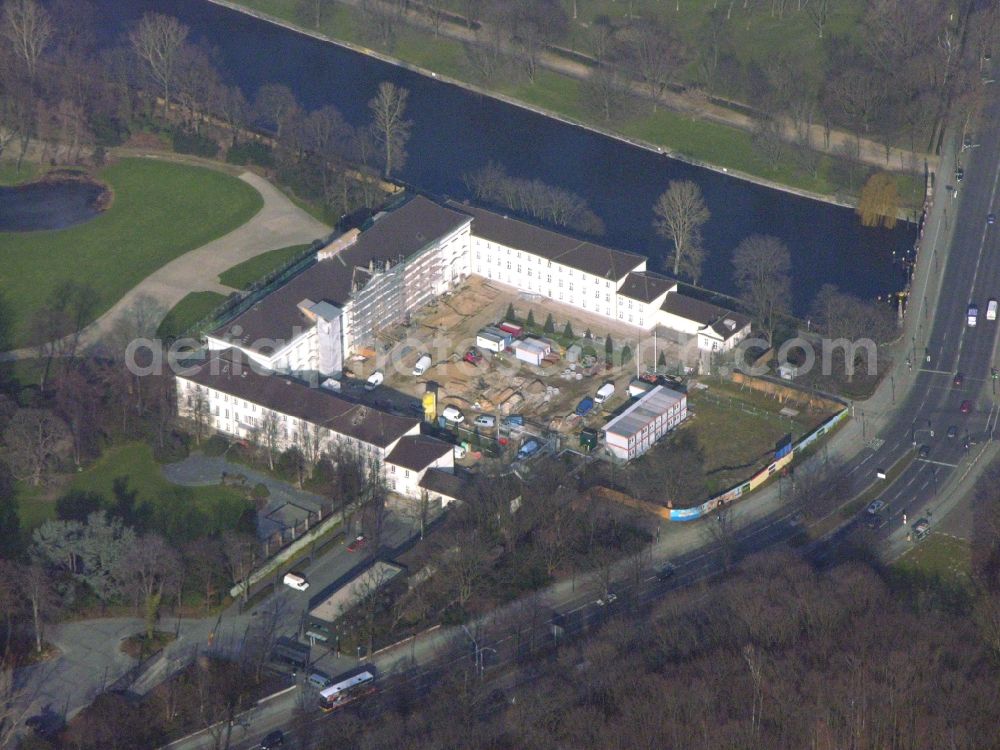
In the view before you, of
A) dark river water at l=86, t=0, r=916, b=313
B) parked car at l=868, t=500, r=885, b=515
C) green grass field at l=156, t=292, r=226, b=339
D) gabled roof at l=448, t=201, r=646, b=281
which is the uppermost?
gabled roof at l=448, t=201, r=646, b=281

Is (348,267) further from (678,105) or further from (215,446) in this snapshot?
(678,105)

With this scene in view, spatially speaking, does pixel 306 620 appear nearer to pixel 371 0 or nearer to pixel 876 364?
pixel 876 364

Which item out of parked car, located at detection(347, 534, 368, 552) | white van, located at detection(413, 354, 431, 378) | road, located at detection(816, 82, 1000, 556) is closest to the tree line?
white van, located at detection(413, 354, 431, 378)

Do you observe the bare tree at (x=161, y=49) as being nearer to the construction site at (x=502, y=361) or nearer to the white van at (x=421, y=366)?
the construction site at (x=502, y=361)

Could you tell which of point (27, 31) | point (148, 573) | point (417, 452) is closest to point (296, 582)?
point (148, 573)

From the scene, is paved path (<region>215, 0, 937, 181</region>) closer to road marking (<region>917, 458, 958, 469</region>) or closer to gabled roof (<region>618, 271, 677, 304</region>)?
gabled roof (<region>618, 271, 677, 304</region>)

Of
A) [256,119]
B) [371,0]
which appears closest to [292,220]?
[256,119]
